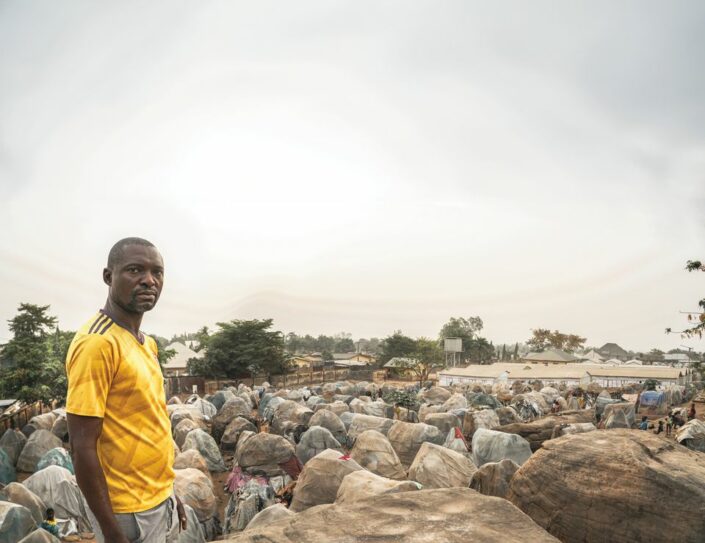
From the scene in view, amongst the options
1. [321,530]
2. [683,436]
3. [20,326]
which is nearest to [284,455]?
[321,530]

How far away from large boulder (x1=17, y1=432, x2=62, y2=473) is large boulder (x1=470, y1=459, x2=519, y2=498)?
10.4 m

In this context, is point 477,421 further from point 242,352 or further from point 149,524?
point 242,352

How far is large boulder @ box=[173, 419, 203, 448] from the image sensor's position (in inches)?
452

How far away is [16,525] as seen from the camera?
5746 mm

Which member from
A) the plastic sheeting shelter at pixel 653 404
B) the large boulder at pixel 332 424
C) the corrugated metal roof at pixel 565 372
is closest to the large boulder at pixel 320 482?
the large boulder at pixel 332 424

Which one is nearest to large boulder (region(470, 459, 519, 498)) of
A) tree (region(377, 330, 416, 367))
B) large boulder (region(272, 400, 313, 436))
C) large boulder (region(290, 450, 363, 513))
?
large boulder (region(290, 450, 363, 513))

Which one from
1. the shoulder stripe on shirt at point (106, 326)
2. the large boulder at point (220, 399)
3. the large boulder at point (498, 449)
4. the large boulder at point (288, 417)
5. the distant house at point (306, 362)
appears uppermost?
the shoulder stripe on shirt at point (106, 326)

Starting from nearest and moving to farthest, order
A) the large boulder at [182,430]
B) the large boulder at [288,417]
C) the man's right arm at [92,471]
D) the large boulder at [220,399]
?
the man's right arm at [92,471] → the large boulder at [182,430] → the large boulder at [288,417] → the large boulder at [220,399]

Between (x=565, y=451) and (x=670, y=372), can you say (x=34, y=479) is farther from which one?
(x=670, y=372)

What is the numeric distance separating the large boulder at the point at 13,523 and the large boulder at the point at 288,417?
23.3 feet

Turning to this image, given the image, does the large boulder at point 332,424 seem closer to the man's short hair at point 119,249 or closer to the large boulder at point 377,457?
the large boulder at point 377,457

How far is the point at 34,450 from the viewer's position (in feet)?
35.3

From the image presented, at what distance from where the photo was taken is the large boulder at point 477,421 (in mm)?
14047

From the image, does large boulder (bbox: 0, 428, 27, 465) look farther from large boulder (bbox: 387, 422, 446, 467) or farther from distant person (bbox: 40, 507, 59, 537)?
large boulder (bbox: 387, 422, 446, 467)
